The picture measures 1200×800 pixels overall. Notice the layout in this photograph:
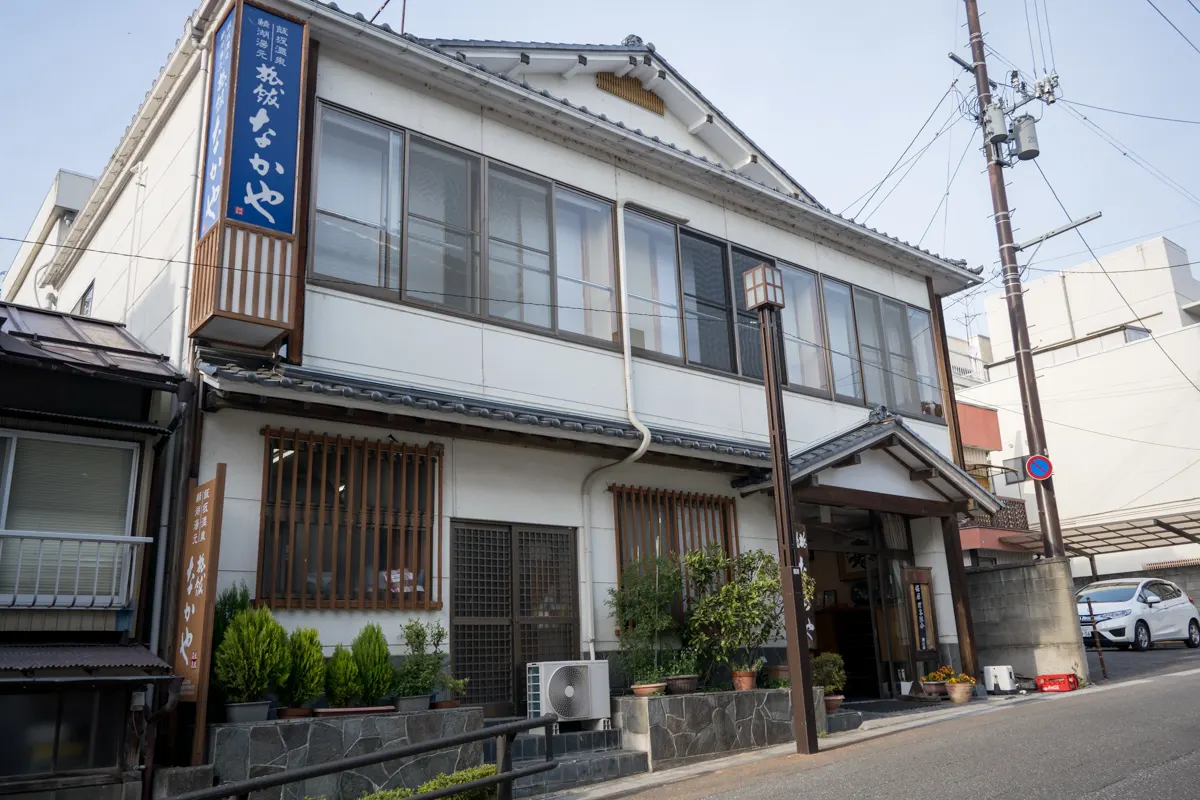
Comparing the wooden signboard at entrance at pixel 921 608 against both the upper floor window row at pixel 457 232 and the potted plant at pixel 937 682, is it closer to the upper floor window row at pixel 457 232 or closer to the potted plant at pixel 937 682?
the potted plant at pixel 937 682

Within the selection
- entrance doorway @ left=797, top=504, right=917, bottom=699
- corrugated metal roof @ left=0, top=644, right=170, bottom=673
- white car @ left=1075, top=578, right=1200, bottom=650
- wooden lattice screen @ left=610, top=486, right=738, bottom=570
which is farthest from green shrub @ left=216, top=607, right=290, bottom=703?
white car @ left=1075, top=578, right=1200, bottom=650

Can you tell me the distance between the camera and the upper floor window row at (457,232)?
424 inches

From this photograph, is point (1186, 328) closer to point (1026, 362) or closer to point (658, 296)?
point (1026, 362)

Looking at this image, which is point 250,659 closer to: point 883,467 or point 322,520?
point 322,520

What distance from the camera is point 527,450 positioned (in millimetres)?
11453

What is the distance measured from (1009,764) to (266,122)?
9.21 metres

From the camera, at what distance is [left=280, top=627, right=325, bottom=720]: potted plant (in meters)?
8.41

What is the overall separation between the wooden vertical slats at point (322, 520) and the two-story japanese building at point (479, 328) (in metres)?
0.03

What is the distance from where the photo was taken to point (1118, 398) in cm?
3241

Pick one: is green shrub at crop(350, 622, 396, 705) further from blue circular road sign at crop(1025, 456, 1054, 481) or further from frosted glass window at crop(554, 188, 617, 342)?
blue circular road sign at crop(1025, 456, 1054, 481)

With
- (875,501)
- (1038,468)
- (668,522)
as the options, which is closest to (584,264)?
(668,522)

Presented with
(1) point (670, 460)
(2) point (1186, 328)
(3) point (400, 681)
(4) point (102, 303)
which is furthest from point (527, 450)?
(2) point (1186, 328)

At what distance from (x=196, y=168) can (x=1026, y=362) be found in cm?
1417

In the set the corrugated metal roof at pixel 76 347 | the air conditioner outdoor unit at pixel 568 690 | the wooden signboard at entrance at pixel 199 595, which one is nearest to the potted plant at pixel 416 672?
the air conditioner outdoor unit at pixel 568 690
